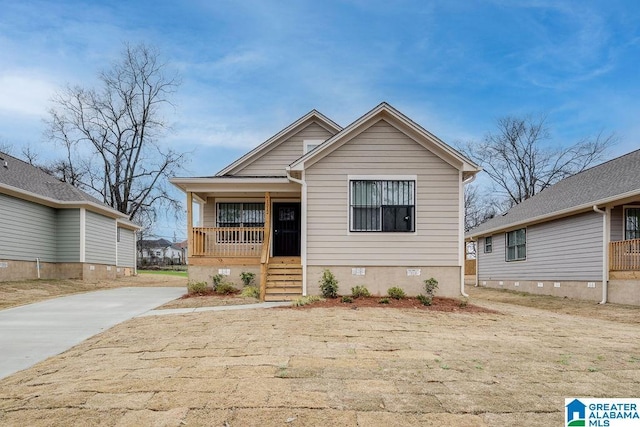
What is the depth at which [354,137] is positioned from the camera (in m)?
13.2

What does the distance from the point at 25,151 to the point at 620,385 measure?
40.9 metres

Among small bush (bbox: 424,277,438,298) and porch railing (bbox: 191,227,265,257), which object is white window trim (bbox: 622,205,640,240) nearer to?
small bush (bbox: 424,277,438,298)

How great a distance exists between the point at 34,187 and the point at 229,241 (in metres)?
8.92

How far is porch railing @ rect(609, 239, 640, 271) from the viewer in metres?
13.7

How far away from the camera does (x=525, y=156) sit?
123 feet

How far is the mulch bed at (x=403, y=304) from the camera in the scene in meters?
11.1

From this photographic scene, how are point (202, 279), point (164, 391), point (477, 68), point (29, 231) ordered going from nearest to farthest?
point (164, 391) < point (202, 279) < point (29, 231) < point (477, 68)

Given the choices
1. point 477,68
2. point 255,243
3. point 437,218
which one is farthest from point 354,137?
point 477,68

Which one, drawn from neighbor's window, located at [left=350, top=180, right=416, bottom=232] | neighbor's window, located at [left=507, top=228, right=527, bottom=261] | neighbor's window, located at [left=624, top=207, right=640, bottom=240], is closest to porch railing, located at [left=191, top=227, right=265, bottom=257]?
neighbor's window, located at [left=350, top=180, right=416, bottom=232]

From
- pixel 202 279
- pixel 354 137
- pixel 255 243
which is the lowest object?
pixel 202 279

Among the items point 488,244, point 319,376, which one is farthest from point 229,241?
A: point 488,244

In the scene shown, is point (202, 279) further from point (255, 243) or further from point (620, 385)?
point (620, 385)

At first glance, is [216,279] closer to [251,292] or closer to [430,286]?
[251,292]

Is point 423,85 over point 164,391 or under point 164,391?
over
